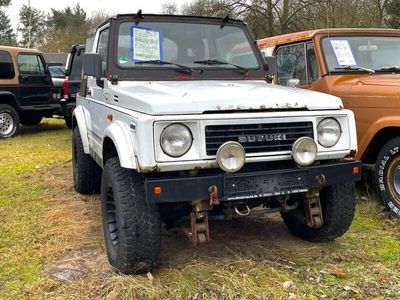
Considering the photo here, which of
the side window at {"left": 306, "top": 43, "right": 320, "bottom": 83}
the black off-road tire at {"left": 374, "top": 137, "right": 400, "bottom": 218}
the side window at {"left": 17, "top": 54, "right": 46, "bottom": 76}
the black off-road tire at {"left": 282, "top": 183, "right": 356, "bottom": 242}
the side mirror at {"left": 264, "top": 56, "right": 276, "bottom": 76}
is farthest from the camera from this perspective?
the side window at {"left": 17, "top": 54, "right": 46, "bottom": 76}

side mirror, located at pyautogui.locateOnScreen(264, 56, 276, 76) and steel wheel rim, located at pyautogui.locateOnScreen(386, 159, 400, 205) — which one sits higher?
side mirror, located at pyautogui.locateOnScreen(264, 56, 276, 76)

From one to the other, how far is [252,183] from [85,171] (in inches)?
121

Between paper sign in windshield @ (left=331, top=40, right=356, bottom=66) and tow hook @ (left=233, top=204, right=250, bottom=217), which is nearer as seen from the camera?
tow hook @ (left=233, top=204, right=250, bottom=217)

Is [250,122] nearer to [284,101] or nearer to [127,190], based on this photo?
[284,101]

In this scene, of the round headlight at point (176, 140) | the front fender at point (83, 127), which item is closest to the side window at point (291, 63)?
the front fender at point (83, 127)

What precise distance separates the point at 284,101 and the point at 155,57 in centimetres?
135

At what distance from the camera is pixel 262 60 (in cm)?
478

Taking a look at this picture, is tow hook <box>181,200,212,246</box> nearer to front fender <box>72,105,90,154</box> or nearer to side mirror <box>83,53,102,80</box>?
side mirror <box>83,53,102,80</box>

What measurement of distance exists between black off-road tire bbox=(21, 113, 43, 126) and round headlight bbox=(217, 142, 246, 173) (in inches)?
405

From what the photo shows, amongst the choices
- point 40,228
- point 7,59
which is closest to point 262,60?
point 40,228

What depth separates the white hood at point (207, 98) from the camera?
3232 mm

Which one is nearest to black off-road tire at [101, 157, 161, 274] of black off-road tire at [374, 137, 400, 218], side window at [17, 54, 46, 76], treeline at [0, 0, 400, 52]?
black off-road tire at [374, 137, 400, 218]

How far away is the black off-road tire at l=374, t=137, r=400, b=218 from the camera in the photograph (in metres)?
4.81

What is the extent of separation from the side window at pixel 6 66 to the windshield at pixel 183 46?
7.99 m
